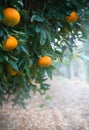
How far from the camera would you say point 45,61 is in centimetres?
186

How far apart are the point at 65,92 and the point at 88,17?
A: 3.90 meters

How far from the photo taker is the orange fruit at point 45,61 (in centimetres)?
186

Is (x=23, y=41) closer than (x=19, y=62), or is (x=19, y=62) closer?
(x=23, y=41)

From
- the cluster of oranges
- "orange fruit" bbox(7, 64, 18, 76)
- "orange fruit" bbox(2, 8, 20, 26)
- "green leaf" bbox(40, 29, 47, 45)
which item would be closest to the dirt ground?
"orange fruit" bbox(7, 64, 18, 76)

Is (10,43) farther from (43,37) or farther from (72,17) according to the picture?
(72,17)

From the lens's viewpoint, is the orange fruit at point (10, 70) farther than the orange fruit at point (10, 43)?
Yes

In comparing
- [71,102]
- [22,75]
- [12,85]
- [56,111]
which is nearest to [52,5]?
[22,75]

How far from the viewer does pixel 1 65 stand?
186cm

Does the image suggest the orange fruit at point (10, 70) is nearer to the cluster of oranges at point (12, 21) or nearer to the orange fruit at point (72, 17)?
the cluster of oranges at point (12, 21)

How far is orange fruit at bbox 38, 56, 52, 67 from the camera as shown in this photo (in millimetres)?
1860

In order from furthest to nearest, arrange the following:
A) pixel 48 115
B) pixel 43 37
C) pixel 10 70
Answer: pixel 48 115 → pixel 10 70 → pixel 43 37

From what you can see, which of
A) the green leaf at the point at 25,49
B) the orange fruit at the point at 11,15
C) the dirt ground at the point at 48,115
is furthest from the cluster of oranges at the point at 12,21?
the dirt ground at the point at 48,115

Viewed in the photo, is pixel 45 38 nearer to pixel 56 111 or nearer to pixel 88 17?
pixel 88 17

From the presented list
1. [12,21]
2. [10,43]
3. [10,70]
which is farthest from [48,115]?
[12,21]
